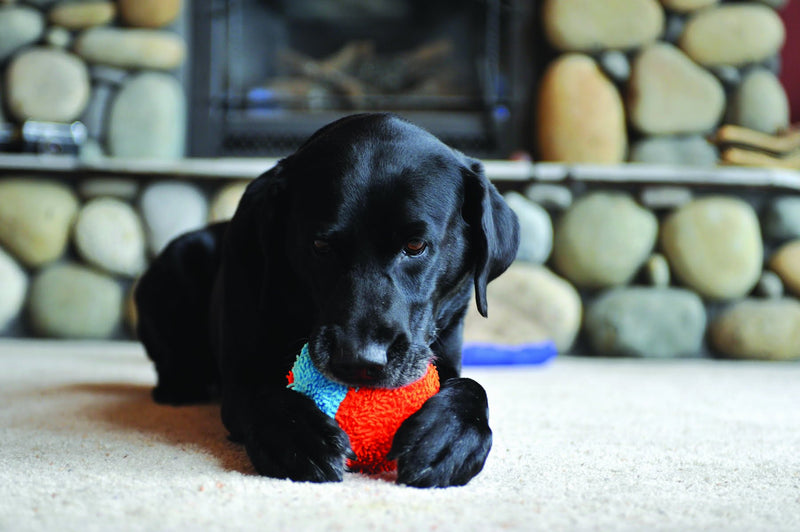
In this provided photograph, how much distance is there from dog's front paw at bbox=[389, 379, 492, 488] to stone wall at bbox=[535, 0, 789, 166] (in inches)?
88.5

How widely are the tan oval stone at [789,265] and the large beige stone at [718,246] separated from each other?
0.07 metres

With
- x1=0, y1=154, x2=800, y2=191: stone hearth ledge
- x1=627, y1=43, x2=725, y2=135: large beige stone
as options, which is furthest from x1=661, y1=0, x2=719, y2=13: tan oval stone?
x1=0, y1=154, x2=800, y2=191: stone hearth ledge

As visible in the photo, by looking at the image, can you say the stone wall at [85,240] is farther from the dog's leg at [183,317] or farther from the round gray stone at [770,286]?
the round gray stone at [770,286]

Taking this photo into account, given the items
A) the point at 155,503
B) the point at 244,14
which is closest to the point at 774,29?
the point at 244,14

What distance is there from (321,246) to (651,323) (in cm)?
211

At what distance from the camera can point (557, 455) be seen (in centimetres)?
121

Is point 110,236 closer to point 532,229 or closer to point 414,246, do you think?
point 532,229

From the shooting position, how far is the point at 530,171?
2.92 metres

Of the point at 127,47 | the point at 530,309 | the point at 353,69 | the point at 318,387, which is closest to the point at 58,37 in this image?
the point at 127,47

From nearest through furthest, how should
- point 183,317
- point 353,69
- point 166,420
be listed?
point 166,420 → point 183,317 → point 353,69

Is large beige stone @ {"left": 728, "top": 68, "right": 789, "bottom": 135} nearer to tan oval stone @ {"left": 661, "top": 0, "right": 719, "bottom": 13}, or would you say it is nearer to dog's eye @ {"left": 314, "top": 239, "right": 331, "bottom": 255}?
tan oval stone @ {"left": 661, "top": 0, "right": 719, "bottom": 13}

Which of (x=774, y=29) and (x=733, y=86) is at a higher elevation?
(x=774, y=29)

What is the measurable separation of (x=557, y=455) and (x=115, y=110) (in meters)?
2.68

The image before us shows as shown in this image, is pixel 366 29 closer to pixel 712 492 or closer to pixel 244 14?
pixel 244 14
